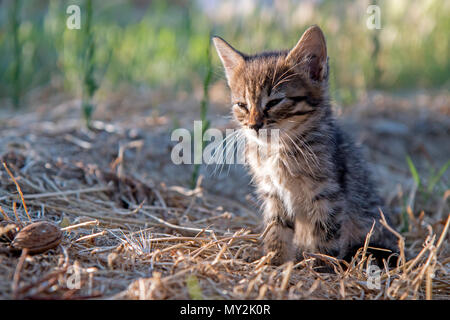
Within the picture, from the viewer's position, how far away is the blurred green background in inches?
212

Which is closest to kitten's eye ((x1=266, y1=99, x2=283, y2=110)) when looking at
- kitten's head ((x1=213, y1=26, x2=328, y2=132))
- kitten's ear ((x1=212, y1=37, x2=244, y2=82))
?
kitten's head ((x1=213, y1=26, x2=328, y2=132))

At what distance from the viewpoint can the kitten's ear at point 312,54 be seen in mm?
2254

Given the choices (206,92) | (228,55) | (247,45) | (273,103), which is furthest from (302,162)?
(247,45)

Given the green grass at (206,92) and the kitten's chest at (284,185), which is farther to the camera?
the green grass at (206,92)

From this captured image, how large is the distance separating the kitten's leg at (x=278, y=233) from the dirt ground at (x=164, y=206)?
0.08m

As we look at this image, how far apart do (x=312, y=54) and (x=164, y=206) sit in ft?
4.31

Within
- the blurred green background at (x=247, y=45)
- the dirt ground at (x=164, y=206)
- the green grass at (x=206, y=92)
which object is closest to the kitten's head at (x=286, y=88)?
the green grass at (x=206, y=92)

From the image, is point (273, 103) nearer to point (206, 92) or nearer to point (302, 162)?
point (302, 162)

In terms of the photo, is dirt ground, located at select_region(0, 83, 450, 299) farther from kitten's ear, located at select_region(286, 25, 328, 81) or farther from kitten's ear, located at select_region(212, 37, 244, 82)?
kitten's ear, located at select_region(286, 25, 328, 81)

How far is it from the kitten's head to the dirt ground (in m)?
0.64

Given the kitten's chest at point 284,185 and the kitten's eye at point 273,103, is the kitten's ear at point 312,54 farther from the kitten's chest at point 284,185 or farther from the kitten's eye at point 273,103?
the kitten's chest at point 284,185

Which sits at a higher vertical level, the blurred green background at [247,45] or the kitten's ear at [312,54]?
the blurred green background at [247,45]

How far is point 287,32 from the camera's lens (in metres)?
6.02
